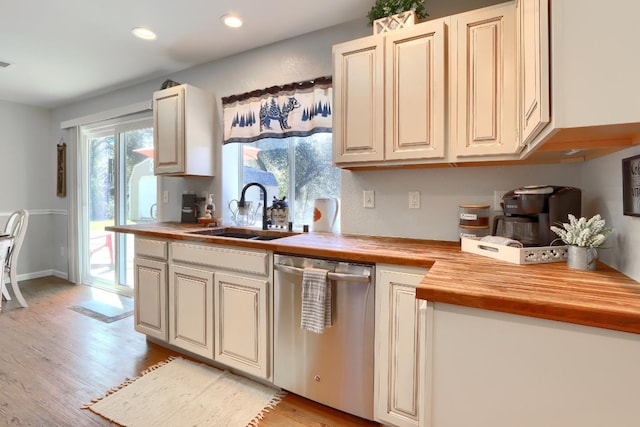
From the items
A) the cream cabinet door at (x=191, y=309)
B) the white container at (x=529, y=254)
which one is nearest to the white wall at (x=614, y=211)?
the white container at (x=529, y=254)

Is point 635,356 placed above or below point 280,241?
below

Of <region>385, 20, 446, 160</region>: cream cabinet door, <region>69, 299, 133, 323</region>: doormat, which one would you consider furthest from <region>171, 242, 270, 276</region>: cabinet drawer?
<region>69, 299, 133, 323</region>: doormat

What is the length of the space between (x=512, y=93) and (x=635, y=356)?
4.13 ft

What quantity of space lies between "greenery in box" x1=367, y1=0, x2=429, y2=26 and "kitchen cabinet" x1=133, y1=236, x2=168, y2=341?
2.14 metres

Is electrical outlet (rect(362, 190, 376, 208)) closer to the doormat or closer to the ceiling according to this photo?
the ceiling

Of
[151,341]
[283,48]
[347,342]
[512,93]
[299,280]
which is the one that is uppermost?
[283,48]

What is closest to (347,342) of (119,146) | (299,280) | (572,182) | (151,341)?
(299,280)

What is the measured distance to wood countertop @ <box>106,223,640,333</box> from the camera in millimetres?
812

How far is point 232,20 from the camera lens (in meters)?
2.35

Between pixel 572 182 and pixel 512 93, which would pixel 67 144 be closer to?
pixel 512 93

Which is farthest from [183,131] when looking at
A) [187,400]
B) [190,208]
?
[187,400]

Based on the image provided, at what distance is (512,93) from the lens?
5.23 ft

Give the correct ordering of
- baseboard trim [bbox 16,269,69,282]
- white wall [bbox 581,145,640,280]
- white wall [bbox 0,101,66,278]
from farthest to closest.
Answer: baseboard trim [bbox 16,269,69,282], white wall [bbox 0,101,66,278], white wall [bbox 581,145,640,280]

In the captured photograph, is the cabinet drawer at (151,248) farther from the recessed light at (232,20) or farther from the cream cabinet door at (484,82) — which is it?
the cream cabinet door at (484,82)
